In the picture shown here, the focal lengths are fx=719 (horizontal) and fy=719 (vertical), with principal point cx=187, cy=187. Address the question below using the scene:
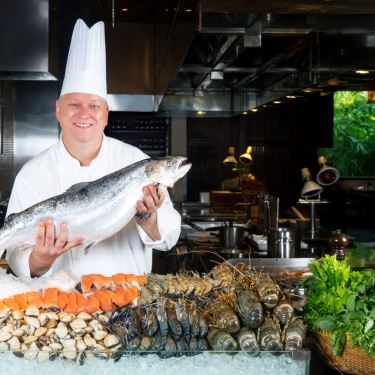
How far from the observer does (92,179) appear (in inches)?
121

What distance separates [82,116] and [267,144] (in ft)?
38.7

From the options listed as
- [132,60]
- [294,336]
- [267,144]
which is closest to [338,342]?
[294,336]

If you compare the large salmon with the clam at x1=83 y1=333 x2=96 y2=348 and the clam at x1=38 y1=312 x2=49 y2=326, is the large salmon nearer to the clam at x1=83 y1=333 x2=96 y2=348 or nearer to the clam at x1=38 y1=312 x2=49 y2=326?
the clam at x1=38 y1=312 x2=49 y2=326

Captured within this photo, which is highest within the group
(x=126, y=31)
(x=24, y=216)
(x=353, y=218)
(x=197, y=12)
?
(x=126, y=31)

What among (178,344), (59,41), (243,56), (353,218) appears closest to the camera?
(178,344)

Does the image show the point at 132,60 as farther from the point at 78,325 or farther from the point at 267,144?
the point at 78,325

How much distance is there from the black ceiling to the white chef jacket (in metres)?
0.66

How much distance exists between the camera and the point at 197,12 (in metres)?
2.85

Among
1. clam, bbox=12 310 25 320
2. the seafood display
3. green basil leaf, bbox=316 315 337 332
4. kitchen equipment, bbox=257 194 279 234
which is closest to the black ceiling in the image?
kitchen equipment, bbox=257 194 279 234

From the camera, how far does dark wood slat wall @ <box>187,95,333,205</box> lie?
46.2 ft

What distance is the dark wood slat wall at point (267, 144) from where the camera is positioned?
14070 mm

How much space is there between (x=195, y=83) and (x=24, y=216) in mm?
4873

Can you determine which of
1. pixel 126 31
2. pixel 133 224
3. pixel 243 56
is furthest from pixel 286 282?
pixel 126 31

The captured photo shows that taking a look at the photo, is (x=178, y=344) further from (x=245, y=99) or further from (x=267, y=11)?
(x=245, y=99)
